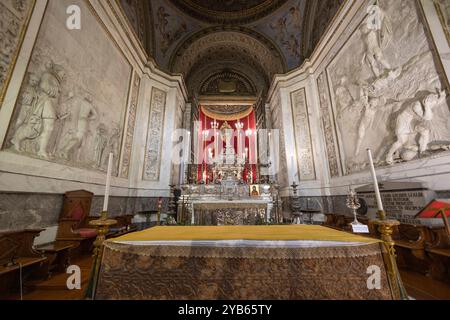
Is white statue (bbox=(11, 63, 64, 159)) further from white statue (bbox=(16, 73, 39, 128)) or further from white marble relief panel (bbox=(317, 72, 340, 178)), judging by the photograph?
white marble relief panel (bbox=(317, 72, 340, 178))

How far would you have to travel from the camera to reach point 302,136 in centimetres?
728

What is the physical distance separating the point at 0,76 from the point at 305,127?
28.0 ft

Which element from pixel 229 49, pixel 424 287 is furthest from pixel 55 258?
pixel 229 49

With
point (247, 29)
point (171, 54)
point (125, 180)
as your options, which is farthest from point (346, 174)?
point (171, 54)

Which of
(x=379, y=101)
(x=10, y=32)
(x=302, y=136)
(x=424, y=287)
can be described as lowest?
(x=424, y=287)

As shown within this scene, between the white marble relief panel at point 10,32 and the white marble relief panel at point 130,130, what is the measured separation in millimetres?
3501

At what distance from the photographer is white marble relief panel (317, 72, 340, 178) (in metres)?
6.04

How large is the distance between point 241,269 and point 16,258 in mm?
3312

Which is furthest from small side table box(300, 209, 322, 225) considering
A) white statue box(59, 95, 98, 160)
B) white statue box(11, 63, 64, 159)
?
white statue box(11, 63, 64, 159)

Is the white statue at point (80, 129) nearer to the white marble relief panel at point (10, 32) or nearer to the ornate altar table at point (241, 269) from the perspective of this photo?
the white marble relief panel at point (10, 32)

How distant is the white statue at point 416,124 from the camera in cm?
327

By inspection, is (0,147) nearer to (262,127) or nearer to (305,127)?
(305,127)

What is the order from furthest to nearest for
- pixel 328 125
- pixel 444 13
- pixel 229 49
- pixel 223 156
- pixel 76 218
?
1. pixel 229 49
2. pixel 223 156
3. pixel 328 125
4. pixel 76 218
5. pixel 444 13

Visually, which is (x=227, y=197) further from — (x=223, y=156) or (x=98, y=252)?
(x=98, y=252)
